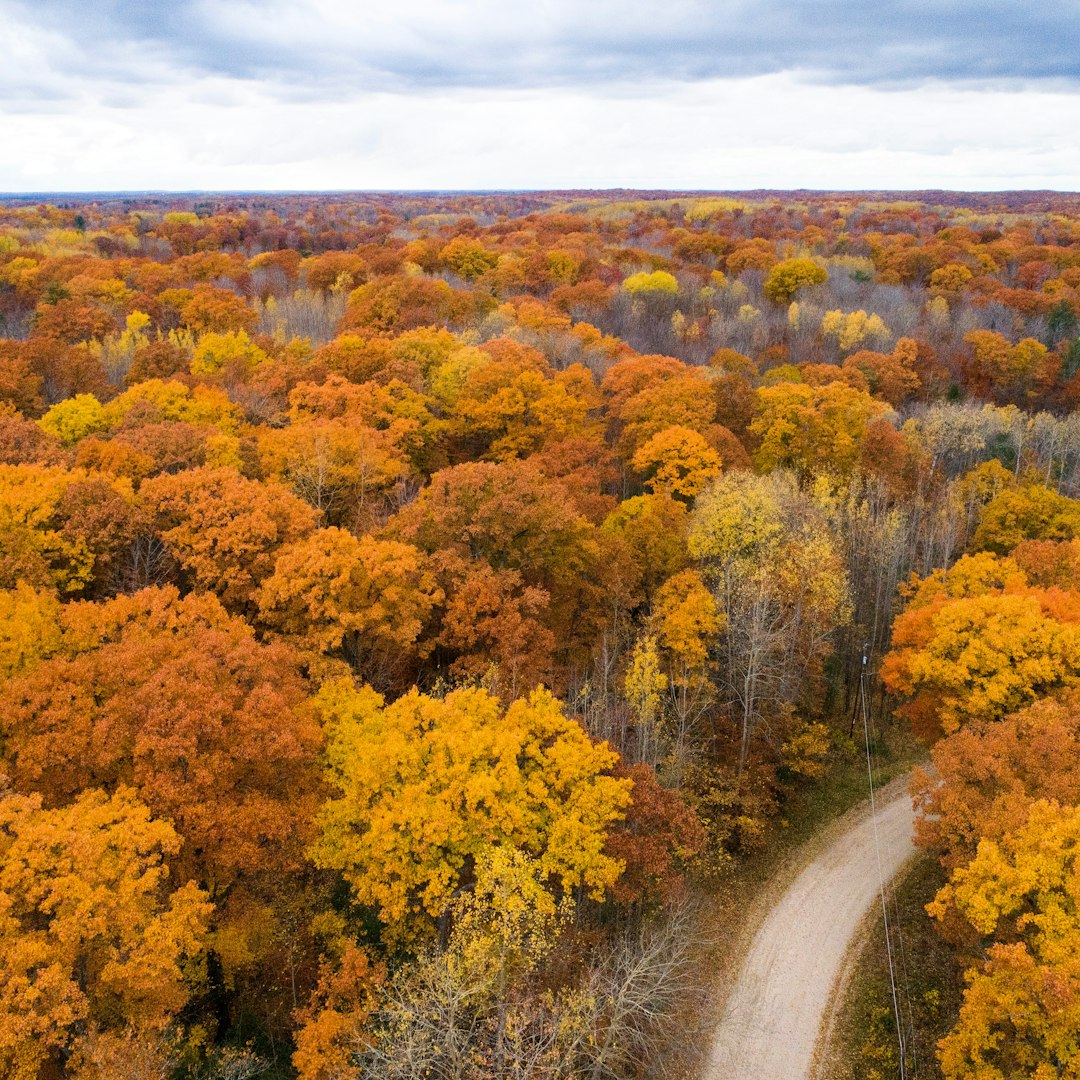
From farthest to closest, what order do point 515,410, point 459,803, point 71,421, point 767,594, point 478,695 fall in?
point 515,410 < point 71,421 < point 767,594 < point 478,695 < point 459,803

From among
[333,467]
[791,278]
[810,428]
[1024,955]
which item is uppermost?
[791,278]

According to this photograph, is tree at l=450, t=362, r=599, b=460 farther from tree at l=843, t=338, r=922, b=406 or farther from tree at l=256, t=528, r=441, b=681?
tree at l=843, t=338, r=922, b=406

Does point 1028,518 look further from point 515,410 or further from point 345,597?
point 345,597

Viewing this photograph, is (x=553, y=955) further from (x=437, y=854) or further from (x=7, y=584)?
(x=7, y=584)

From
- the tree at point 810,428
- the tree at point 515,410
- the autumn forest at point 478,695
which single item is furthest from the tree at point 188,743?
the tree at point 810,428

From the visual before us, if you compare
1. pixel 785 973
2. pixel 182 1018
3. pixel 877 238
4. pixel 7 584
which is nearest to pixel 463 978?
pixel 182 1018

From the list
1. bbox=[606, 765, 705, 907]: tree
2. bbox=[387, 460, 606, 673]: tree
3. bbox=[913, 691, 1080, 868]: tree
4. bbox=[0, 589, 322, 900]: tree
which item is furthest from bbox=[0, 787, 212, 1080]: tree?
bbox=[913, 691, 1080, 868]: tree

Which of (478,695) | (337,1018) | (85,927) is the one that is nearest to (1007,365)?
(478,695)
